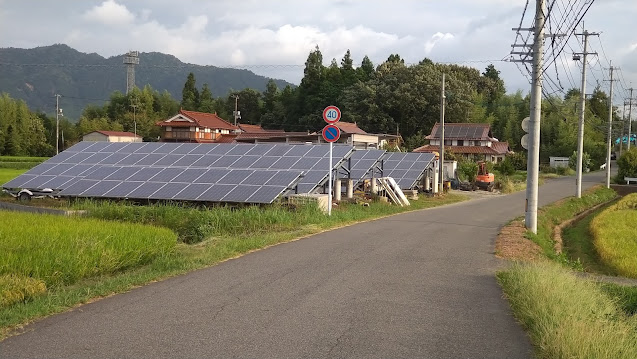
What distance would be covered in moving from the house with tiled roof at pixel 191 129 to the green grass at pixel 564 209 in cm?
3564

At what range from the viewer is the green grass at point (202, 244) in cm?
649

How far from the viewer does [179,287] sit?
7.69 metres

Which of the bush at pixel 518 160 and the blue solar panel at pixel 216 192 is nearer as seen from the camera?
the blue solar panel at pixel 216 192

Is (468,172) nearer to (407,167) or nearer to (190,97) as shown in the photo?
(407,167)

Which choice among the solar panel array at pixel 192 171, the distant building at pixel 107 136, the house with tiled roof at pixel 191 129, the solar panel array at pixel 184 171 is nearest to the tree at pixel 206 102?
the house with tiled roof at pixel 191 129

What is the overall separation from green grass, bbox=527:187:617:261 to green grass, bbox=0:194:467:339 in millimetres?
5470

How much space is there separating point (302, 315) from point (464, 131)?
56154 mm

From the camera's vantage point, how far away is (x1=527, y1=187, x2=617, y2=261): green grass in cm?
2077

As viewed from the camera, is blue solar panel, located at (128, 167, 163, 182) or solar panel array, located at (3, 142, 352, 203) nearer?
solar panel array, located at (3, 142, 352, 203)

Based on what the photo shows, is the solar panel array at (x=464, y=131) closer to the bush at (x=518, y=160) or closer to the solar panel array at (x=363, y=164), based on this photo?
the bush at (x=518, y=160)

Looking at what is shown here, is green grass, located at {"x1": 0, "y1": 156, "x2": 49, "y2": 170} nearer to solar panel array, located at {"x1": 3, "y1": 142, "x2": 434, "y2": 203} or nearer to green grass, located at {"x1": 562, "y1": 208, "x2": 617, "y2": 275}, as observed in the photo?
solar panel array, located at {"x1": 3, "y1": 142, "x2": 434, "y2": 203}

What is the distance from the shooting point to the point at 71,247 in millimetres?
8758

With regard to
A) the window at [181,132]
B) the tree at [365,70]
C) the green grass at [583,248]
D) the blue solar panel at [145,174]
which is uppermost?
the tree at [365,70]

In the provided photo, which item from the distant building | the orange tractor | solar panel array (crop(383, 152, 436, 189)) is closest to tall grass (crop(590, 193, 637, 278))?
solar panel array (crop(383, 152, 436, 189))
